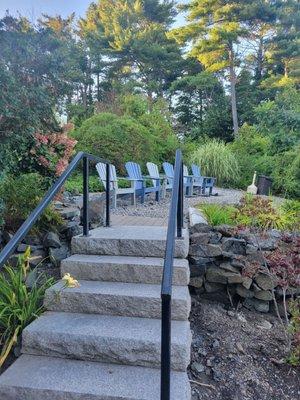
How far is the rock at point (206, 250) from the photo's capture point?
10.5ft

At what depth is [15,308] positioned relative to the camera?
2.23m

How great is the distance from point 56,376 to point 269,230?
8.33ft

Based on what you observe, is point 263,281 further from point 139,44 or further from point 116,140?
point 139,44

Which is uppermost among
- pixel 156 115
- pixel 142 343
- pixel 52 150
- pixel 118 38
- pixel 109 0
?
pixel 109 0

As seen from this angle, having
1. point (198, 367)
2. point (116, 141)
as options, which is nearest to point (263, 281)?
point (198, 367)

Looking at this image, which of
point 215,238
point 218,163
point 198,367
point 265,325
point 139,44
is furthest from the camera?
point 139,44

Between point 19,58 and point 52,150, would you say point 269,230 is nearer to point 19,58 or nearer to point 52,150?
point 52,150

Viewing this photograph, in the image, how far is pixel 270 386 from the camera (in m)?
2.17

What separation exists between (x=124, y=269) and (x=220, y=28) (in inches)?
615

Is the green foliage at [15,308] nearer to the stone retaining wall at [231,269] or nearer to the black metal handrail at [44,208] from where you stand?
the black metal handrail at [44,208]

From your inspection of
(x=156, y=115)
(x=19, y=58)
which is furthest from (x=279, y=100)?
(x=19, y=58)

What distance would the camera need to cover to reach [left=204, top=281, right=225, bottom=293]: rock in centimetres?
326

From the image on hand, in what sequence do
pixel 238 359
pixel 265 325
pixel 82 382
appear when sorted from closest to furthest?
pixel 82 382
pixel 238 359
pixel 265 325

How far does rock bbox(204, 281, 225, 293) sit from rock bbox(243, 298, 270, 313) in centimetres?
26
